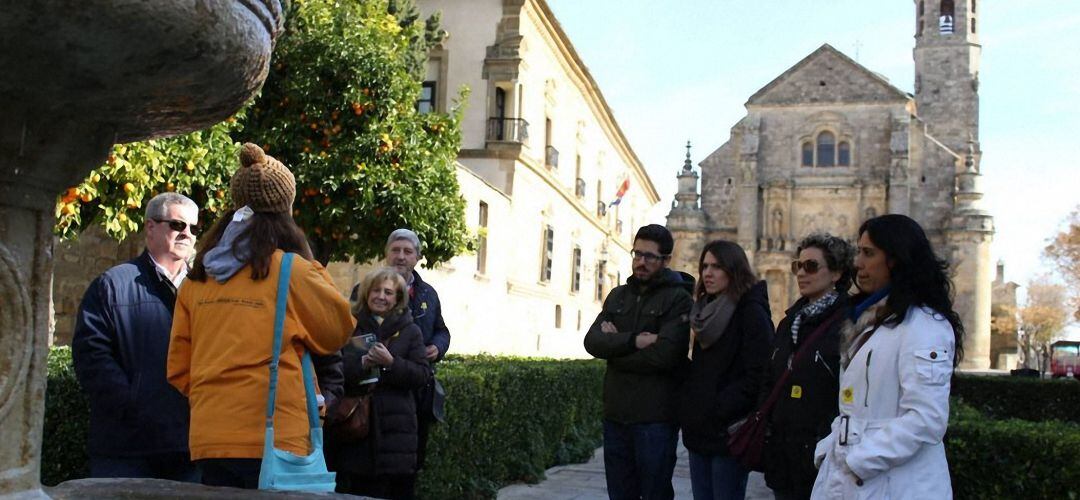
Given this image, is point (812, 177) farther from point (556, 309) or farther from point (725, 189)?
point (556, 309)

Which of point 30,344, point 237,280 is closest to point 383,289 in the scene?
point 237,280

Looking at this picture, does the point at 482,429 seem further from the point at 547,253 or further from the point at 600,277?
the point at 600,277

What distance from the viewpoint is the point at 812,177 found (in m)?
41.5

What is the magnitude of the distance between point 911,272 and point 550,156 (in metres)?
22.4

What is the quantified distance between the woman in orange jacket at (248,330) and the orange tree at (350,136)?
9.00 meters

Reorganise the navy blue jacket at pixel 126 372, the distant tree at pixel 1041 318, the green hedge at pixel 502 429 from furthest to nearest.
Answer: the distant tree at pixel 1041 318, the green hedge at pixel 502 429, the navy blue jacket at pixel 126 372

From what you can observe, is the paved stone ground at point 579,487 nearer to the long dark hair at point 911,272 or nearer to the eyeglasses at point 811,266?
the eyeglasses at point 811,266

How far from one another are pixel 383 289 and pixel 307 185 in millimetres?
8094

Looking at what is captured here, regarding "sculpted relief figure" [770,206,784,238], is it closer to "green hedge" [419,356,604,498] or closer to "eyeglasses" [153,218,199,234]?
"green hedge" [419,356,604,498]

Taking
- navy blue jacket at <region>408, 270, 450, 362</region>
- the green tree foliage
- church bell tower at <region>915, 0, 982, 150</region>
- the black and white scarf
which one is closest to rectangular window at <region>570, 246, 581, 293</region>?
the green tree foliage

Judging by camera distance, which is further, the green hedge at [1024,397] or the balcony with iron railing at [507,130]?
the balcony with iron railing at [507,130]

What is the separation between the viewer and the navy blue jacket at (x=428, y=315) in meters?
4.97

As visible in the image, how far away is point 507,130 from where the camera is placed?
21406 millimetres

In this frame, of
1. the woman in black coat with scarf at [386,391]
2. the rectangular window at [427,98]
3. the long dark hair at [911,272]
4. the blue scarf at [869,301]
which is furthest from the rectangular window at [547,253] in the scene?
the long dark hair at [911,272]
